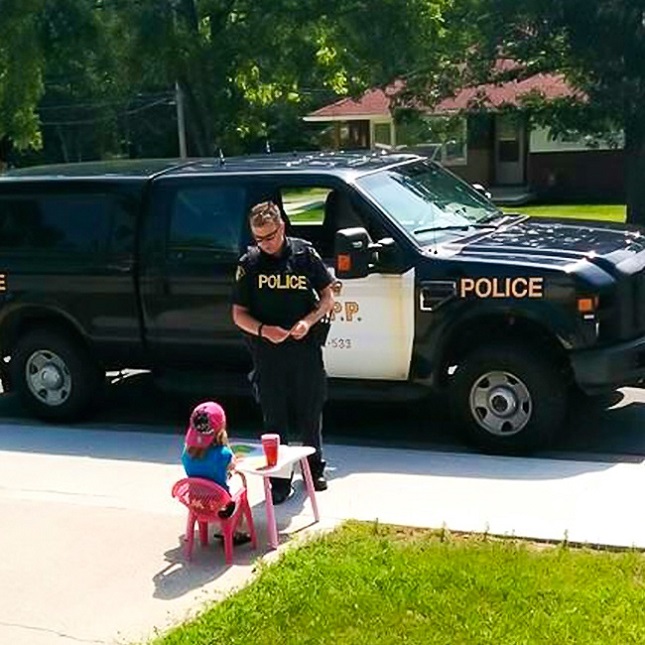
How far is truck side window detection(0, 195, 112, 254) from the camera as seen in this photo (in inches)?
328

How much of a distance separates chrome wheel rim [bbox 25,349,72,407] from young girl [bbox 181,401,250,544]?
11.2 ft

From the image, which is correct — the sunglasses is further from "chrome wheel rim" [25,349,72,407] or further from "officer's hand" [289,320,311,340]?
"chrome wheel rim" [25,349,72,407]

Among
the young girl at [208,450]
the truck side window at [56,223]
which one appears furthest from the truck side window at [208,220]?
the young girl at [208,450]

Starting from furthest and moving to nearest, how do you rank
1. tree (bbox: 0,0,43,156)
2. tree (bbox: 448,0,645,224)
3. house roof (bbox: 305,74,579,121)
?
tree (bbox: 0,0,43,156), house roof (bbox: 305,74,579,121), tree (bbox: 448,0,645,224)

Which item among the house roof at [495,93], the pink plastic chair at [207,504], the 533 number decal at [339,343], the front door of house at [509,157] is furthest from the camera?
the front door of house at [509,157]

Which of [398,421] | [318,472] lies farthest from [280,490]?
[398,421]

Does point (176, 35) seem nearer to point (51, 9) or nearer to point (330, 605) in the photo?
point (51, 9)

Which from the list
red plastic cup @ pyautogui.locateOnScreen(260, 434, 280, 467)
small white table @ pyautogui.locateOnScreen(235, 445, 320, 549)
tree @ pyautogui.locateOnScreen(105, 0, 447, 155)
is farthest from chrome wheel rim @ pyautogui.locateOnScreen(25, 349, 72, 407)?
tree @ pyautogui.locateOnScreen(105, 0, 447, 155)

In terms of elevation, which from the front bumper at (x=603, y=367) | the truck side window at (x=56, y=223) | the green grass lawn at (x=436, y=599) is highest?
the truck side window at (x=56, y=223)

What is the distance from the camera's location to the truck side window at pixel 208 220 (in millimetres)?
7863

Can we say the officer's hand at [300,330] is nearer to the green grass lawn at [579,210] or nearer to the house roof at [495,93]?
the house roof at [495,93]

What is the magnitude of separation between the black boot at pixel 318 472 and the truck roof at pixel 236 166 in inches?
87.5

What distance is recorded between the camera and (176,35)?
2019cm

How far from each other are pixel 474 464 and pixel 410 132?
558 inches
